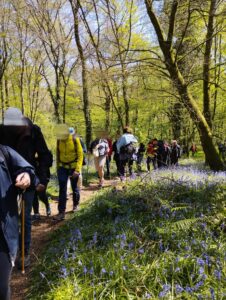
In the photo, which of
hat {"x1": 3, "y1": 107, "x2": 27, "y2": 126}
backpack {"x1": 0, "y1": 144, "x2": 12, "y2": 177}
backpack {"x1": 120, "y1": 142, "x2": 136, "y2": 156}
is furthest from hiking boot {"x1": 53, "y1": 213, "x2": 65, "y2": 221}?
backpack {"x1": 0, "y1": 144, "x2": 12, "y2": 177}

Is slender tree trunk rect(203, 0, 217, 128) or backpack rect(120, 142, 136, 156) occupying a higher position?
slender tree trunk rect(203, 0, 217, 128)

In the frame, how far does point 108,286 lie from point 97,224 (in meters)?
2.06

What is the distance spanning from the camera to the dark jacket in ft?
14.2

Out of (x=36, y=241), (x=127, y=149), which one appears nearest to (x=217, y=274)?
(x=36, y=241)

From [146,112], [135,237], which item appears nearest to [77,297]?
[135,237]

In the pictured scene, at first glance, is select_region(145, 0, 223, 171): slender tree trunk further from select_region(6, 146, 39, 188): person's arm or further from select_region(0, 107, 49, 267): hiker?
select_region(6, 146, 39, 188): person's arm

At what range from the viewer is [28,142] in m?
4.52

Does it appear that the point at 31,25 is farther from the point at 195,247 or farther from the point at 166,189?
the point at 195,247

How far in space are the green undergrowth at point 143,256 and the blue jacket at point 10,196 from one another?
3.71 ft

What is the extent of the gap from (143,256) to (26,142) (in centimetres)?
230

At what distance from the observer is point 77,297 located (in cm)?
312

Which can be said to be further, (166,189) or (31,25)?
(31,25)

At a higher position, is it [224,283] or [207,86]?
[207,86]

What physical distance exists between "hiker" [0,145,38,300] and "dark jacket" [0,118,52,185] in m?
1.86
